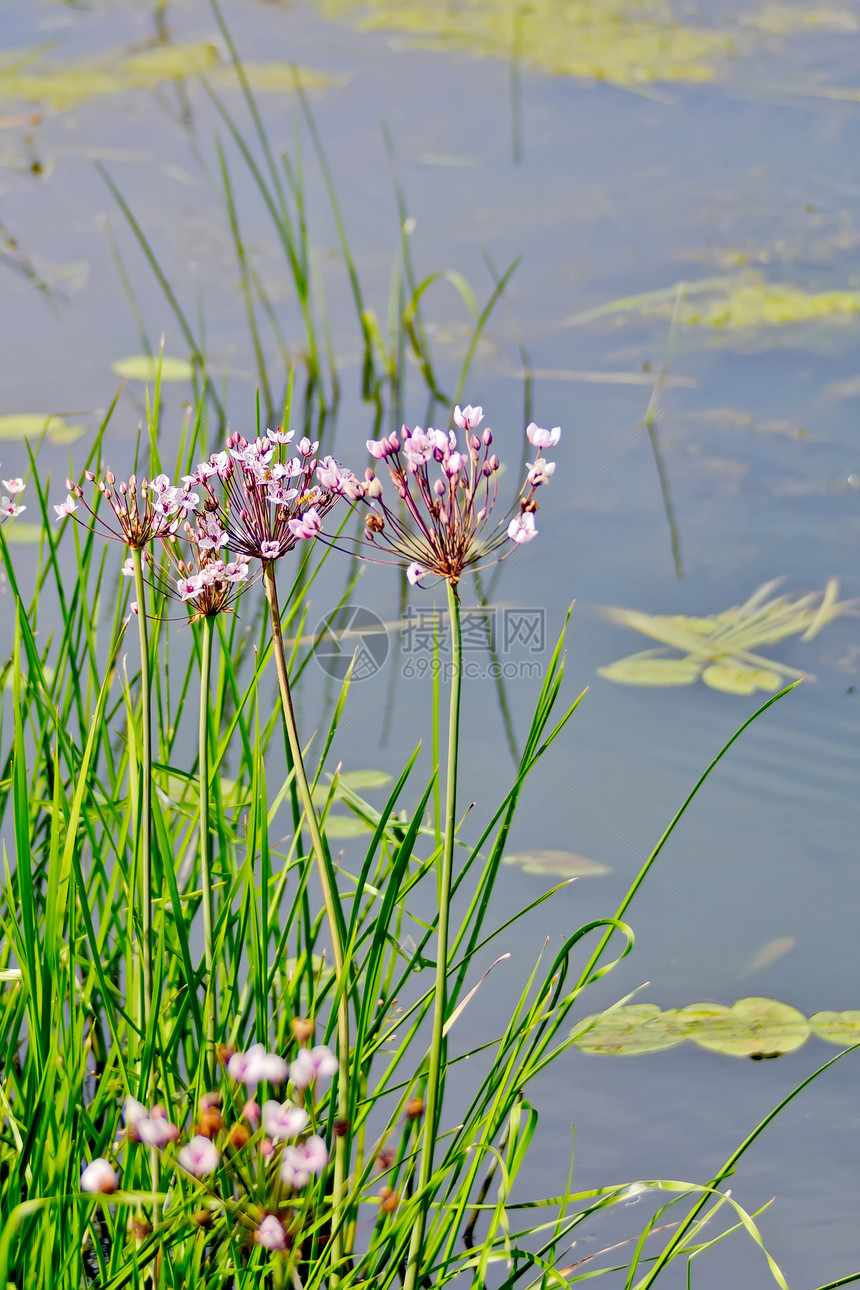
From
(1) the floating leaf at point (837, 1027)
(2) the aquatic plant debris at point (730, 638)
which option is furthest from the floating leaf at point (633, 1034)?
(2) the aquatic plant debris at point (730, 638)

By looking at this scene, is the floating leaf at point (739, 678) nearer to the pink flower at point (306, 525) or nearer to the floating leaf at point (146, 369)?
the pink flower at point (306, 525)

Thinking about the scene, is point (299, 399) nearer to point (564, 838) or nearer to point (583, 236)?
point (583, 236)

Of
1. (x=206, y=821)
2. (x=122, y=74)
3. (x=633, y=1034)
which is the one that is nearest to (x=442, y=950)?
(x=206, y=821)

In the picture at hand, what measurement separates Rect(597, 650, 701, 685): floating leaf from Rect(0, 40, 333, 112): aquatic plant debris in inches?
122

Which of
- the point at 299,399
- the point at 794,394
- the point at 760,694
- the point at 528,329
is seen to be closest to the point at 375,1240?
the point at 760,694

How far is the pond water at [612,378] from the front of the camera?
1.27 m

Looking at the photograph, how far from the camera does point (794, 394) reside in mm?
2486

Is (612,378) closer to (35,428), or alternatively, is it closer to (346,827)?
(35,428)

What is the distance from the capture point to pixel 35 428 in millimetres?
2324

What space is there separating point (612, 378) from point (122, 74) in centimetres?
287

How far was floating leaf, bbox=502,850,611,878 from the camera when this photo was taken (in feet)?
4.72

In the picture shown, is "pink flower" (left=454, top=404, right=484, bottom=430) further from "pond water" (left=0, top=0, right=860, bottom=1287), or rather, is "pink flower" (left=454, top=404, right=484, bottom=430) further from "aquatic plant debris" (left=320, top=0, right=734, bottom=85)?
"aquatic plant debris" (left=320, top=0, right=734, bottom=85)

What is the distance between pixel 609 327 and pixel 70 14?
3.40 meters

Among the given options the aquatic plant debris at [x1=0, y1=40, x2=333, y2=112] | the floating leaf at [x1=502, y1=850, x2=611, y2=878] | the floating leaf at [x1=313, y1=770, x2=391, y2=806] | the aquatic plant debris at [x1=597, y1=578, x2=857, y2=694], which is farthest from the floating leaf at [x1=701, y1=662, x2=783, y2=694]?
the aquatic plant debris at [x1=0, y1=40, x2=333, y2=112]
